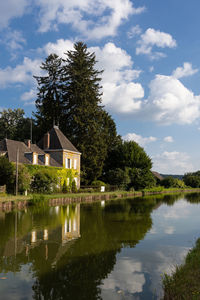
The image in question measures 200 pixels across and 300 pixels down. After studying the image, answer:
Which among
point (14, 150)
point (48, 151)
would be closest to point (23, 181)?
point (14, 150)

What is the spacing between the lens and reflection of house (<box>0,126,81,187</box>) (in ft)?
106

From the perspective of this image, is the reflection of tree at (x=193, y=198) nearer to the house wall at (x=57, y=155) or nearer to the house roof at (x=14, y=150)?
the house wall at (x=57, y=155)

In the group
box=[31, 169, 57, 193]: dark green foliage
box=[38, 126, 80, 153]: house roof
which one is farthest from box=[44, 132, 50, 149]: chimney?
box=[31, 169, 57, 193]: dark green foliage

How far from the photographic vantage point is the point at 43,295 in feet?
20.6

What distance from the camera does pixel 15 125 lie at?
2108 inches

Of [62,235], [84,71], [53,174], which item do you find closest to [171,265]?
[62,235]

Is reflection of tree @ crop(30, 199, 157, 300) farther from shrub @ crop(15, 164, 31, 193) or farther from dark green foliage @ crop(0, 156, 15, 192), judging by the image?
dark green foliage @ crop(0, 156, 15, 192)

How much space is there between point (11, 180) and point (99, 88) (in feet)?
86.9

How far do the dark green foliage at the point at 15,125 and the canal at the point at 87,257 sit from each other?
35.4 metres

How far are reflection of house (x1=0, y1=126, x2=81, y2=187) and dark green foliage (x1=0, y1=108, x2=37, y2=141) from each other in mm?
10553

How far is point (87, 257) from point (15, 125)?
1872 inches

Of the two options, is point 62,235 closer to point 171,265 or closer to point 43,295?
point 171,265

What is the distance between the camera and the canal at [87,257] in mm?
6602

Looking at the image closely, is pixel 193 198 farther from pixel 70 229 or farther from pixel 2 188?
pixel 70 229
